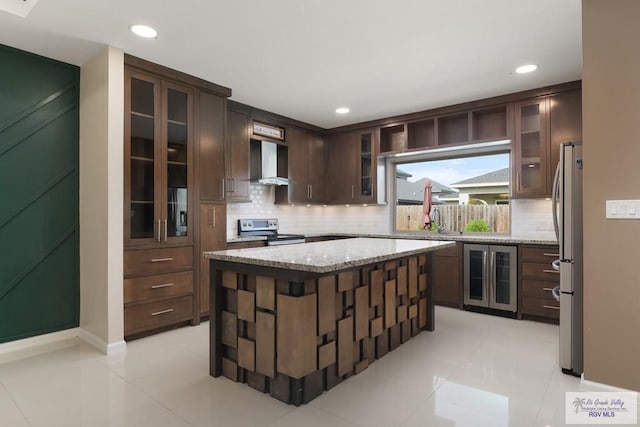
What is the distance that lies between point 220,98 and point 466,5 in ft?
8.80

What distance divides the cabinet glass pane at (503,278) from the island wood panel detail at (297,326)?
1836mm

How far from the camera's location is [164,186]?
3.44 metres

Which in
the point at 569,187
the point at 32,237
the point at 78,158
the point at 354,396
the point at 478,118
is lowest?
the point at 354,396

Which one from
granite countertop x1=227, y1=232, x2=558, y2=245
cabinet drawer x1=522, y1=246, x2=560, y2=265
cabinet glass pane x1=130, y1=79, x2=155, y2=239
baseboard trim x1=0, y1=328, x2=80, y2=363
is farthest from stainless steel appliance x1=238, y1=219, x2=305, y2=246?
cabinet drawer x1=522, y1=246, x2=560, y2=265

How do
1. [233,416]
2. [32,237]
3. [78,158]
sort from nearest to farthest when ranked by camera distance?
[233,416] → [32,237] → [78,158]

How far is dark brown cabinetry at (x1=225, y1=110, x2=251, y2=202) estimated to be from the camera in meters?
4.38

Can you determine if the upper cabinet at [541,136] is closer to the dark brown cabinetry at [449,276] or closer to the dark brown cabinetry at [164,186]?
the dark brown cabinetry at [449,276]

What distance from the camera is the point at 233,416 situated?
2043 mm

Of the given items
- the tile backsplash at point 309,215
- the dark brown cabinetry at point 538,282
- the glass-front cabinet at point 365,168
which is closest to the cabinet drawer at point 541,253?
the dark brown cabinetry at point 538,282

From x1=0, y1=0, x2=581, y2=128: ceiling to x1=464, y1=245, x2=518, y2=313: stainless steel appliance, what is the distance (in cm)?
189

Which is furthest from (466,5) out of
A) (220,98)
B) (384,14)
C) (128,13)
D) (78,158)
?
(78,158)

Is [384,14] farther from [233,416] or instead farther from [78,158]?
[78,158]

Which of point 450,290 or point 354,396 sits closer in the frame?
point 354,396

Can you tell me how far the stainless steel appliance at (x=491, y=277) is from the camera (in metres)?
4.02
